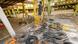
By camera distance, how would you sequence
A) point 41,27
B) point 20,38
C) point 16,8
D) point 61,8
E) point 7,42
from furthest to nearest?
point 61,8 < point 16,8 < point 41,27 < point 20,38 < point 7,42

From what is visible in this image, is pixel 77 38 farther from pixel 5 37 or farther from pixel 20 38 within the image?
pixel 5 37

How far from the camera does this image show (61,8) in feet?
40.6

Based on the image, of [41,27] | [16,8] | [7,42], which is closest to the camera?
[7,42]

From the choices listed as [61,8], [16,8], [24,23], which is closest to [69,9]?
[61,8]

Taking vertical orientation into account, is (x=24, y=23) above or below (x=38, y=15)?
below

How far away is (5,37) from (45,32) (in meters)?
1.41

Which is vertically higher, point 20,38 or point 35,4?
point 35,4

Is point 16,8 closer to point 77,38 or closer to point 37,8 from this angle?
point 37,8

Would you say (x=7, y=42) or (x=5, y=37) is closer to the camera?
(x=7, y=42)

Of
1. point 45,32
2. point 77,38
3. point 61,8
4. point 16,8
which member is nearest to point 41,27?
point 45,32

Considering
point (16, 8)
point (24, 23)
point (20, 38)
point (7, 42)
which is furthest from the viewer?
point (16, 8)

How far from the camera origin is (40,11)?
248 inches

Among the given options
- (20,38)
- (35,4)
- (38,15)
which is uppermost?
(35,4)

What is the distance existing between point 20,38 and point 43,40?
0.88 m
